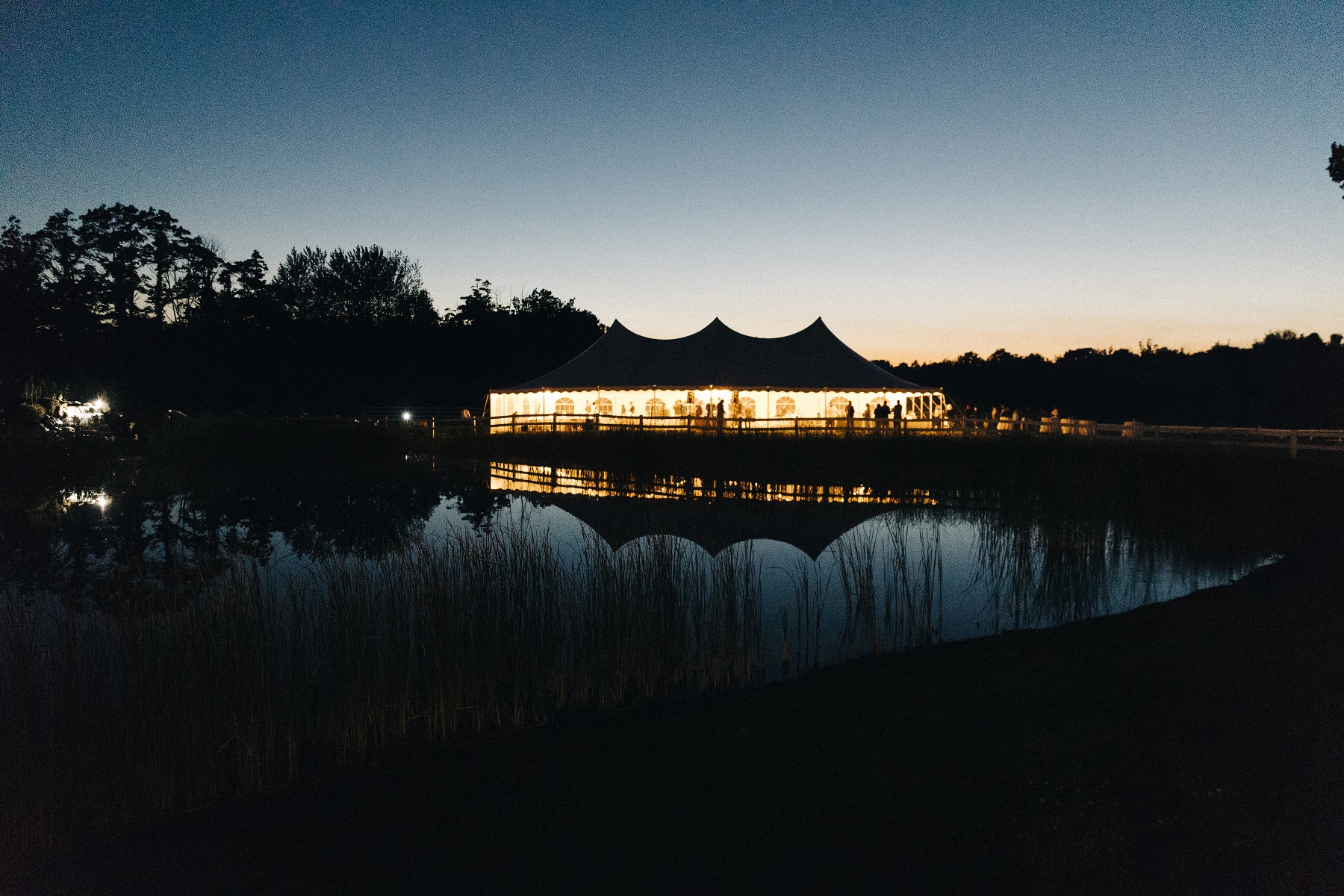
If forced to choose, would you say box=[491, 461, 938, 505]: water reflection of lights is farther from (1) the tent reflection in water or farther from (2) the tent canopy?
(2) the tent canopy

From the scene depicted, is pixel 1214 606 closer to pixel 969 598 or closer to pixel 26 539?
pixel 969 598

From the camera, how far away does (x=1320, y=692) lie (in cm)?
402

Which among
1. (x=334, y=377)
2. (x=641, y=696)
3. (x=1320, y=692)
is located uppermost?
(x=334, y=377)

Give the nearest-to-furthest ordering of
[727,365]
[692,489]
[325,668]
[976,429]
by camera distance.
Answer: [325,668] → [692,489] → [976,429] → [727,365]

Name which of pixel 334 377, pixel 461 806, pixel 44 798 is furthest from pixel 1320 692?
pixel 334 377

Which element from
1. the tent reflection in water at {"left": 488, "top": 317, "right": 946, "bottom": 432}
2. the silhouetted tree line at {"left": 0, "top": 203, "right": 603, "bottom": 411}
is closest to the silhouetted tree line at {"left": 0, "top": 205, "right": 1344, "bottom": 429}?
the silhouetted tree line at {"left": 0, "top": 203, "right": 603, "bottom": 411}

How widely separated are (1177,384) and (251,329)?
2489 inches

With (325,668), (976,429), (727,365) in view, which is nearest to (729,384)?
(727,365)

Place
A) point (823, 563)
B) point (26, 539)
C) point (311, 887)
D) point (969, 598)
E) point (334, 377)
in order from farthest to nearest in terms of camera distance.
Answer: point (334, 377)
point (26, 539)
point (823, 563)
point (969, 598)
point (311, 887)

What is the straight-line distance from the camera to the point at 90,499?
15.8m

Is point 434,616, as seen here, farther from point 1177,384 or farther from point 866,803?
point 1177,384

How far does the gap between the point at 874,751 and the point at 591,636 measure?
2.73 metres

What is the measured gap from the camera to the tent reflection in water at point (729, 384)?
2861 cm

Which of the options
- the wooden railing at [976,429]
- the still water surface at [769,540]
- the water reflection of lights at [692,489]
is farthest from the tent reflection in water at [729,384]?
the still water surface at [769,540]
